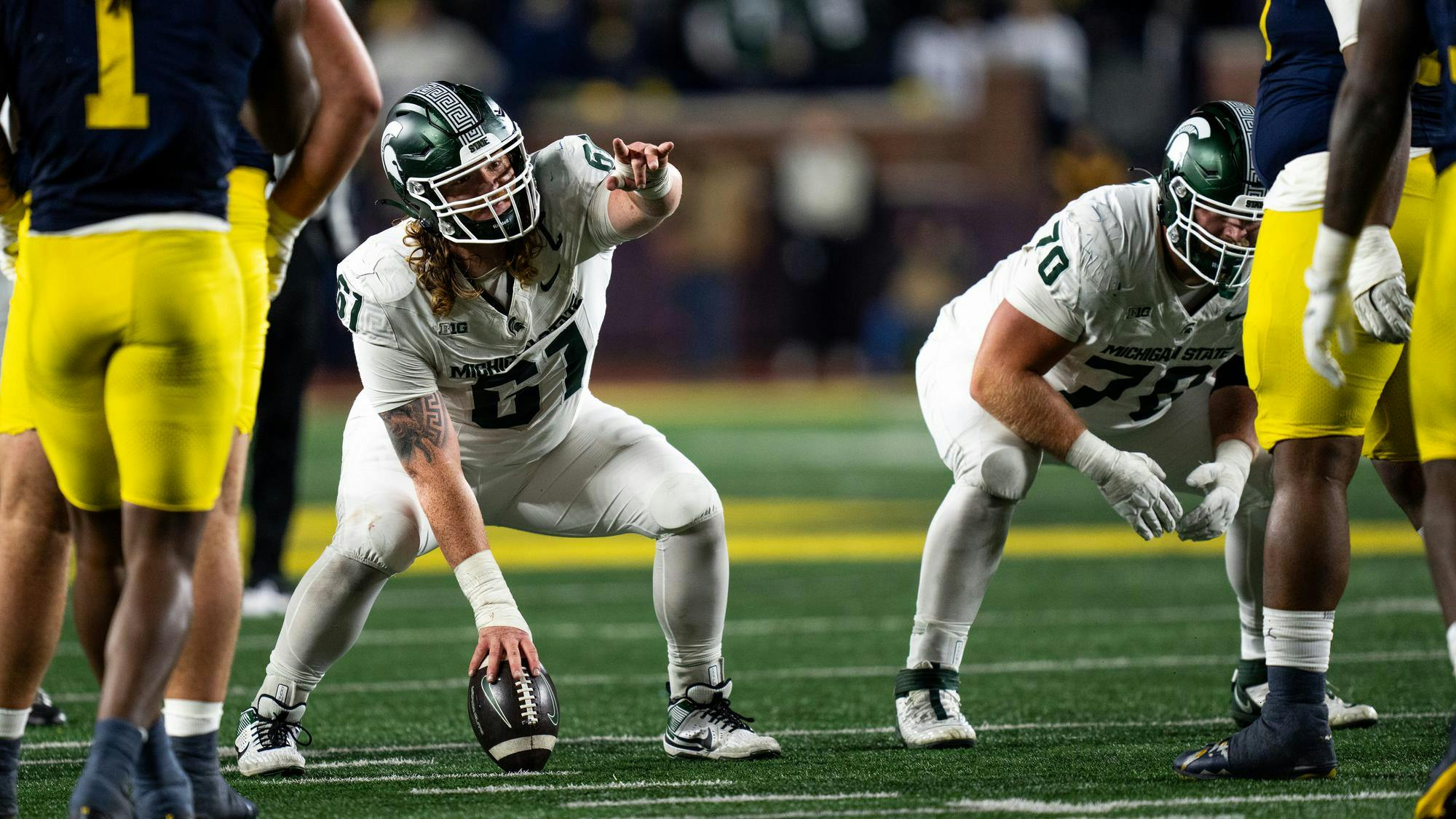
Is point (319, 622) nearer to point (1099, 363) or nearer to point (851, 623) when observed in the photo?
point (1099, 363)

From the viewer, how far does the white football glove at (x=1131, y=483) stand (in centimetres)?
430

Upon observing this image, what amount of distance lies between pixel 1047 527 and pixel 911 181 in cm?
1043

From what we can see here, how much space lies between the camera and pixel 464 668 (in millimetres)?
5844

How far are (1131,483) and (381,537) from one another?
5.50 feet

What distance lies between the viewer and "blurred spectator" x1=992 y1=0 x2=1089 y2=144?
1866 cm

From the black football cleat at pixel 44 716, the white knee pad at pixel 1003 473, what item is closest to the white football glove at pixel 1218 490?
the white knee pad at pixel 1003 473

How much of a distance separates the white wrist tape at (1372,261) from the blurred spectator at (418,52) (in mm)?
14392

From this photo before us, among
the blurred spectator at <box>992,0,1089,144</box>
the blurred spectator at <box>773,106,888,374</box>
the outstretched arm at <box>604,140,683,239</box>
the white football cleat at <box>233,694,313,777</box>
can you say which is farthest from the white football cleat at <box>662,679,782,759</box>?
the blurred spectator at <box>992,0,1089,144</box>

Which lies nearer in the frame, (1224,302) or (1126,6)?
(1224,302)

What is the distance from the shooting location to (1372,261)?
11.2 ft

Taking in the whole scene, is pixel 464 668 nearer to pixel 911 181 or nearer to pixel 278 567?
pixel 278 567

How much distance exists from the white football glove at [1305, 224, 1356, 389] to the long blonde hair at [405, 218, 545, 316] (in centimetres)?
172

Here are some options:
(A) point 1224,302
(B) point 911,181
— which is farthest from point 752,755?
(B) point 911,181

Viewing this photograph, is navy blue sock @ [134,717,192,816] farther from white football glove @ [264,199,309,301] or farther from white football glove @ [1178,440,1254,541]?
white football glove @ [1178,440,1254,541]
